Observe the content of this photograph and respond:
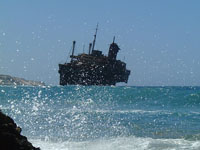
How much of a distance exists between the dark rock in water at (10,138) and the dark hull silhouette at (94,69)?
77956 millimetres

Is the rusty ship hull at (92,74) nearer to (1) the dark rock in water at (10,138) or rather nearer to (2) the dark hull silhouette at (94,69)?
(2) the dark hull silhouette at (94,69)

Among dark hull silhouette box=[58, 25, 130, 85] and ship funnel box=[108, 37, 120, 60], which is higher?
ship funnel box=[108, 37, 120, 60]

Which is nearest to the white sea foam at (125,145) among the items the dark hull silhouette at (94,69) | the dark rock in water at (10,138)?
the dark rock in water at (10,138)

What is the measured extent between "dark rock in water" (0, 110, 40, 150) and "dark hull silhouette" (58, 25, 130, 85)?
256 ft

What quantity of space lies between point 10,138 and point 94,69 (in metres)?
79.5

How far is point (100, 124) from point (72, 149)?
7.83m

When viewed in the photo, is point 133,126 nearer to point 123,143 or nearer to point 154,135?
point 154,135

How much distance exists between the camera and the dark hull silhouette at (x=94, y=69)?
83688 millimetres

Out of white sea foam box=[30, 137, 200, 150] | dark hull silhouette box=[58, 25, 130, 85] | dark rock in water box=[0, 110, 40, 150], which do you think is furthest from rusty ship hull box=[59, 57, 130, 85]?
dark rock in water box=[0, 110, 40, 150]

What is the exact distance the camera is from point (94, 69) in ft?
277

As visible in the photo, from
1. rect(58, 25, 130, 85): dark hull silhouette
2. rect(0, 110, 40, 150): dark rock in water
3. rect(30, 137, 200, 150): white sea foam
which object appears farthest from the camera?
rect(58, 25, 130, 85): dark hull silhouette

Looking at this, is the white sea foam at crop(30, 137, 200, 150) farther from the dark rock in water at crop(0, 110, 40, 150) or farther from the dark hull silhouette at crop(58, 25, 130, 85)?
the dark hull silhouette at crop(58, 25, 130, 85)

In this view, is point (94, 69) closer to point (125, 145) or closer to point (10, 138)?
point (125, 145)

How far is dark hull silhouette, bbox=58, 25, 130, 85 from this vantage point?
3295 inches
